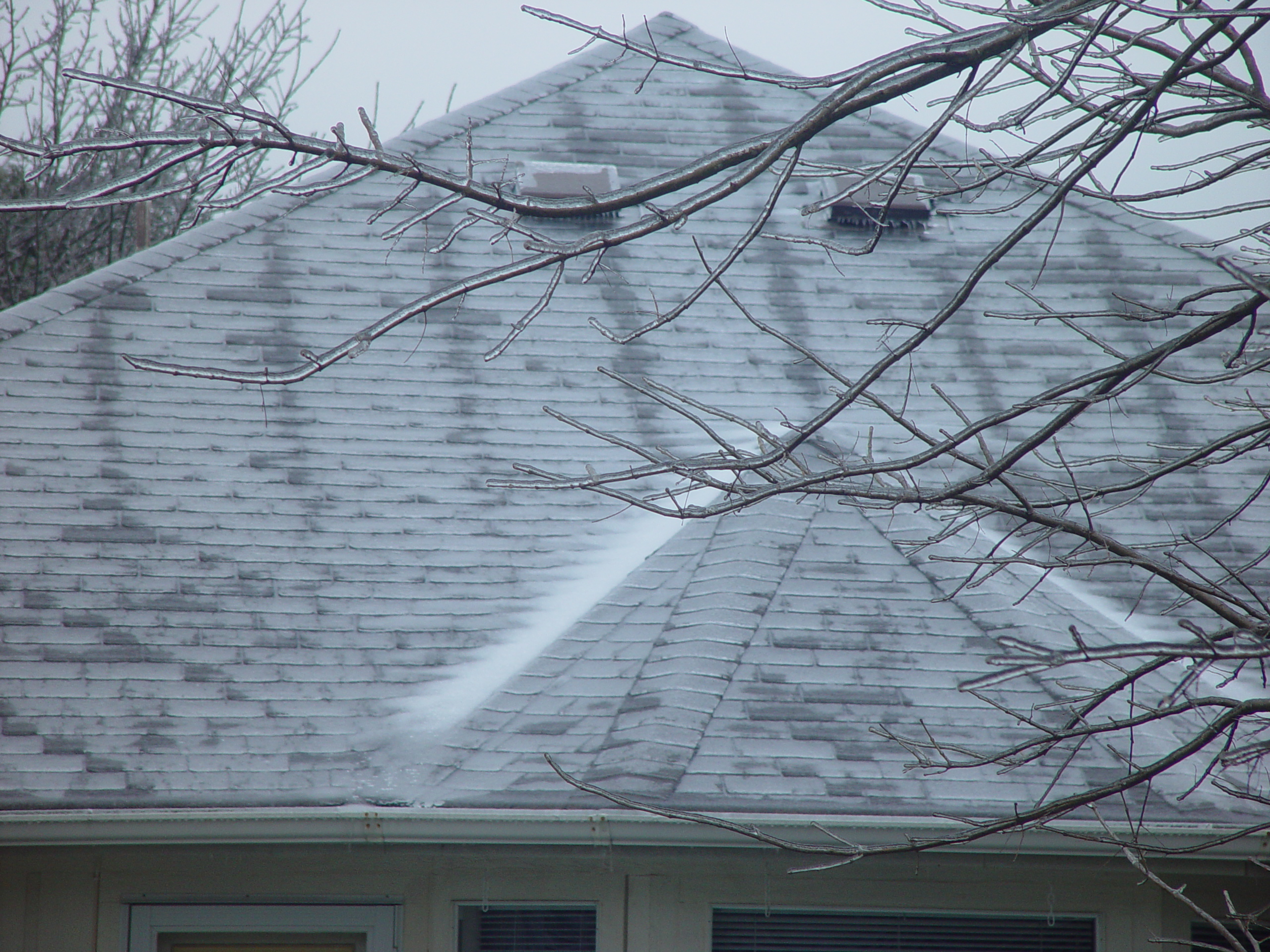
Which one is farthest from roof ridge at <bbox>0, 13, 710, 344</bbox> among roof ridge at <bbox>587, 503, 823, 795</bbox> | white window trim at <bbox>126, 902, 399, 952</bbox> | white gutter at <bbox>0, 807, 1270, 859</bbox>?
white window trim at <bbox>126, 902, 399, 952</bbox>

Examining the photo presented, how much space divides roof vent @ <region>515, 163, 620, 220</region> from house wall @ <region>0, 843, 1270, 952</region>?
16.0 feet

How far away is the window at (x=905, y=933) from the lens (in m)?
4.62

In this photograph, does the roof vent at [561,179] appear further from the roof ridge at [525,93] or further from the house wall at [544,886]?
the house wall at [544,886]

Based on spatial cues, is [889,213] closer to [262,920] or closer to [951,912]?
[951,912]

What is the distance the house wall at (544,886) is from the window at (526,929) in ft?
0.18

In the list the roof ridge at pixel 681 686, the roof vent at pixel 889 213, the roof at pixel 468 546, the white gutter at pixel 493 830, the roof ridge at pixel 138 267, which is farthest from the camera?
the roof vent at pixel 889 213

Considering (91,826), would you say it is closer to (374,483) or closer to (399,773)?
(399,773)

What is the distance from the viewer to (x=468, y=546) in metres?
6.06

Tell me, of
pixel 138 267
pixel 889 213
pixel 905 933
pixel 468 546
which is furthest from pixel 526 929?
pixel 889 213

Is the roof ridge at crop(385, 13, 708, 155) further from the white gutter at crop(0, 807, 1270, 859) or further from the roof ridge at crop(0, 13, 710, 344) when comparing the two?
the white gutter at crop(0, 807, 1270, 859)

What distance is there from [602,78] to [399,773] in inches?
258

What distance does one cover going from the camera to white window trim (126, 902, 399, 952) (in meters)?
4.60

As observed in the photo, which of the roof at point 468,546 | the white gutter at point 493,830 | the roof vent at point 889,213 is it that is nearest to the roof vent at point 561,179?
the roof at point 468,546

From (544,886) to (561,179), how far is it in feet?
17.0
